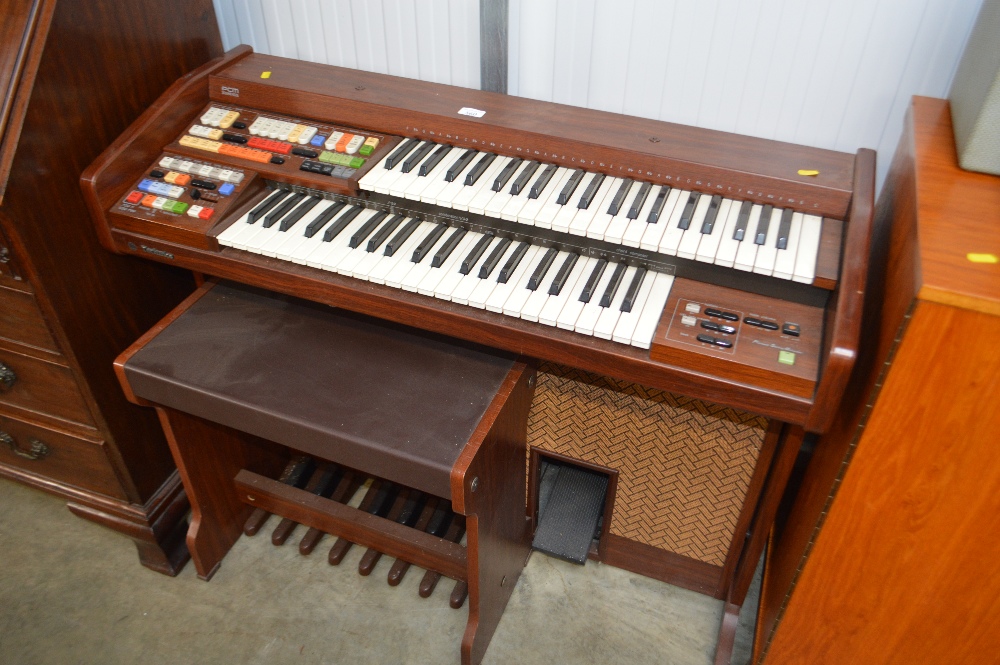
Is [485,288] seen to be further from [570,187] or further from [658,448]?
[658,448]

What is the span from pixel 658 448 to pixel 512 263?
0.59 m

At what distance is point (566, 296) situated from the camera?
1421mm

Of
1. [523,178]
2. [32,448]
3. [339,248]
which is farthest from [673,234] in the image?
[32,448]

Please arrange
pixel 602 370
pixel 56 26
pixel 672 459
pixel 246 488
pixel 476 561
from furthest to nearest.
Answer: pixel 246 488, pixel 672 459, pixel 476 561, pixel 56 26, pixel 602 370

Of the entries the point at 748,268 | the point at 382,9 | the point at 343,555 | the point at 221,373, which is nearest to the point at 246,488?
the point at 343,555

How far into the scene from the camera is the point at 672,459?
1.75m

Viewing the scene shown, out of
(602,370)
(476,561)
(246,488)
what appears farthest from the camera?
(246,488)

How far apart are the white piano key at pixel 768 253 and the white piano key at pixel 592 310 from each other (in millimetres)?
269

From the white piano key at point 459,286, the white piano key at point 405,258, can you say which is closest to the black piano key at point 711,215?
the white piano key at point 459,286

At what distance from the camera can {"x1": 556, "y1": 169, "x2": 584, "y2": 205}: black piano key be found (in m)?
1.52

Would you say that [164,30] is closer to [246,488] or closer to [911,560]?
[246,488]

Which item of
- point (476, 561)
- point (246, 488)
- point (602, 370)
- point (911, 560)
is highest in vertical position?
point (602, 370)

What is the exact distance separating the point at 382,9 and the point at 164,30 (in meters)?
0.51

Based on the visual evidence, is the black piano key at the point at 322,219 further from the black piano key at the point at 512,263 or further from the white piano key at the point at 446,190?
the black piano key at the point at 512,263
